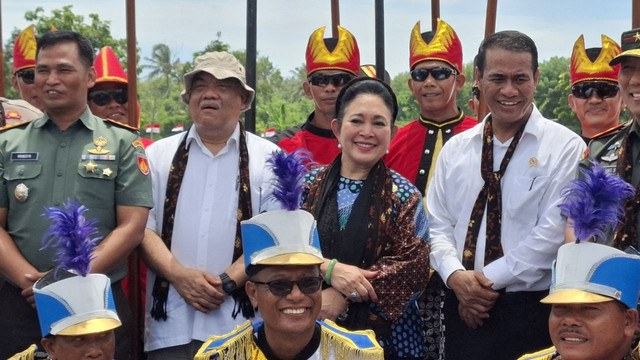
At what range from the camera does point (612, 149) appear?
4477 mm

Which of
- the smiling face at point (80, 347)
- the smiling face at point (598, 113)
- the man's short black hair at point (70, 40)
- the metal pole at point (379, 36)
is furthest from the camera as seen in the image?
the metal pole at point (379, 36)

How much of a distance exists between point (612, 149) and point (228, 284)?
6.69ft

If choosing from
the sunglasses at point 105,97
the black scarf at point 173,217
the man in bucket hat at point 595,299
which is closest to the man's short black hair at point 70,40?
the black scarf at point 173,217

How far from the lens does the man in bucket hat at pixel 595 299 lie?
11.6 ft

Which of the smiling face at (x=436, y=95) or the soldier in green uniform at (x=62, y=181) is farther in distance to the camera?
the smiling face at (x=436, y=95)

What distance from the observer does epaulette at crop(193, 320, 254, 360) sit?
385cm

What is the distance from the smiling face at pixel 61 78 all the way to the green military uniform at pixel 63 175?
0.29 ft

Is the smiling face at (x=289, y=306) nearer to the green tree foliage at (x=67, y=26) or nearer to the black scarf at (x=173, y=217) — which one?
the black scarf at (x=173, y=217)

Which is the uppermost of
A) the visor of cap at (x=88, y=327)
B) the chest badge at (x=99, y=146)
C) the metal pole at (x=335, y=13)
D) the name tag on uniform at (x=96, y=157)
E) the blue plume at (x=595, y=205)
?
the metal pole at (x=335, y=13)

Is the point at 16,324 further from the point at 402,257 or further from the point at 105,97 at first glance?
the point at 105,97

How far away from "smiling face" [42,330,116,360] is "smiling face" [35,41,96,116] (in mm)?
1519

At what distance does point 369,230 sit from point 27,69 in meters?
4.14

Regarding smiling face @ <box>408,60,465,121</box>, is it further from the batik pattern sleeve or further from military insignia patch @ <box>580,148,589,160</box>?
military insignia patch @ <box>580,148,589,160</box>

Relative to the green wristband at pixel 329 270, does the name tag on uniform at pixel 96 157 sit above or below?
above
